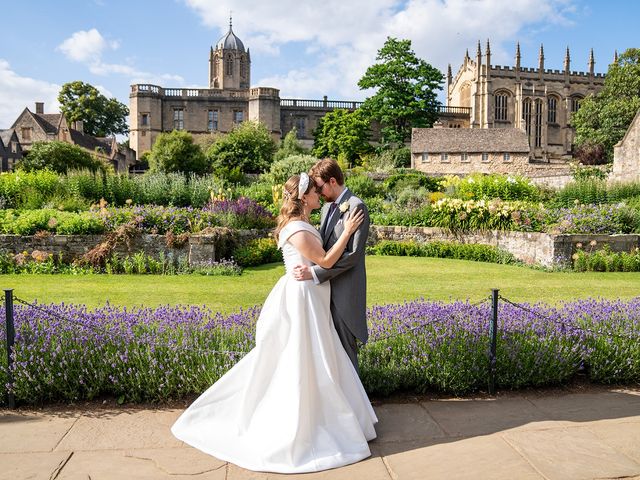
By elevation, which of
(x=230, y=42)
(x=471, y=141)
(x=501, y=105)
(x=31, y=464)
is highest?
(x=230, y=42)

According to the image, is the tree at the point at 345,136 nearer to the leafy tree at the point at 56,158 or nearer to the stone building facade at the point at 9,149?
the leafy tree at the point at 56,158

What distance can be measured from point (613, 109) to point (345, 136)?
67.2ft

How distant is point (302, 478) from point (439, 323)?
7.44ft

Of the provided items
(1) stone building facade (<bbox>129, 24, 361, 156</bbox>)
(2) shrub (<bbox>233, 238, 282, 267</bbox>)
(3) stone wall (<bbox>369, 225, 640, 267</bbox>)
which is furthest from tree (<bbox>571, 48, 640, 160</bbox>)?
(2) shrub (<bbox>233, 238, 282, 267</bbox>)

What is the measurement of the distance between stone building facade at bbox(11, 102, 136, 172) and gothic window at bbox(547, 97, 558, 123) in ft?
151

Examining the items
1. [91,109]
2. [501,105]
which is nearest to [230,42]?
[91,109]

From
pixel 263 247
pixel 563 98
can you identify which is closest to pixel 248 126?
pixel 263 247

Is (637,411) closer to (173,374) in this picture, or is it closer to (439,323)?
(439,323)

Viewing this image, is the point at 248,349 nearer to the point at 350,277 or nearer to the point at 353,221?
the point at 350,277

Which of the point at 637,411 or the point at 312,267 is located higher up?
the point at 312,267

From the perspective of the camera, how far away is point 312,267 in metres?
3.64

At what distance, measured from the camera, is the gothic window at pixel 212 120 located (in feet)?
191

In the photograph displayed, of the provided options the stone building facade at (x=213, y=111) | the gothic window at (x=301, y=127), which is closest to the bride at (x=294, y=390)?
the stone building facade at (x=213, y=111)

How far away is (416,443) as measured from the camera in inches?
144
